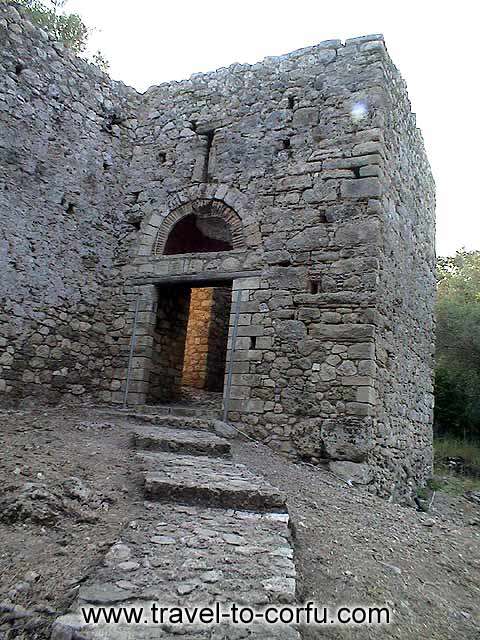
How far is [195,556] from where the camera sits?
8.59 ft

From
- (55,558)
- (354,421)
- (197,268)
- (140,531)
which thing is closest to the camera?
(55,558)

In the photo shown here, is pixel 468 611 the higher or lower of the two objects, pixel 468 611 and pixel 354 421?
the lower

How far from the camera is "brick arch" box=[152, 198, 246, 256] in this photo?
7410mm

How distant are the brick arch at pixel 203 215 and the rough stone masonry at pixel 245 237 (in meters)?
0.03

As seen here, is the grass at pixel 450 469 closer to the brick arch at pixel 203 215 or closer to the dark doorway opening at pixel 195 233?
the brick arch at pixel 203 215

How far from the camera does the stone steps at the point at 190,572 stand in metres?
2.00

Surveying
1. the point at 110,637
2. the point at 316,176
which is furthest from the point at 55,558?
the point at 316,176

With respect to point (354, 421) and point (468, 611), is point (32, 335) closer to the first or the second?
point (354, 421)

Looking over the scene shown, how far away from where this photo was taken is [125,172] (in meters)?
8.54

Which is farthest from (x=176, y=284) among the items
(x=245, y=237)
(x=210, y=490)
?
(x=210, y=490)

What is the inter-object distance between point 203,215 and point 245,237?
3.55ft

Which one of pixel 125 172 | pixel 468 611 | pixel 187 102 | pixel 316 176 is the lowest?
pixel 468 611

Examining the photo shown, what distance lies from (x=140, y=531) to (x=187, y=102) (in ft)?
24.7

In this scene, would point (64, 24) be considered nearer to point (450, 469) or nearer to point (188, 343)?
point (188, 343)
